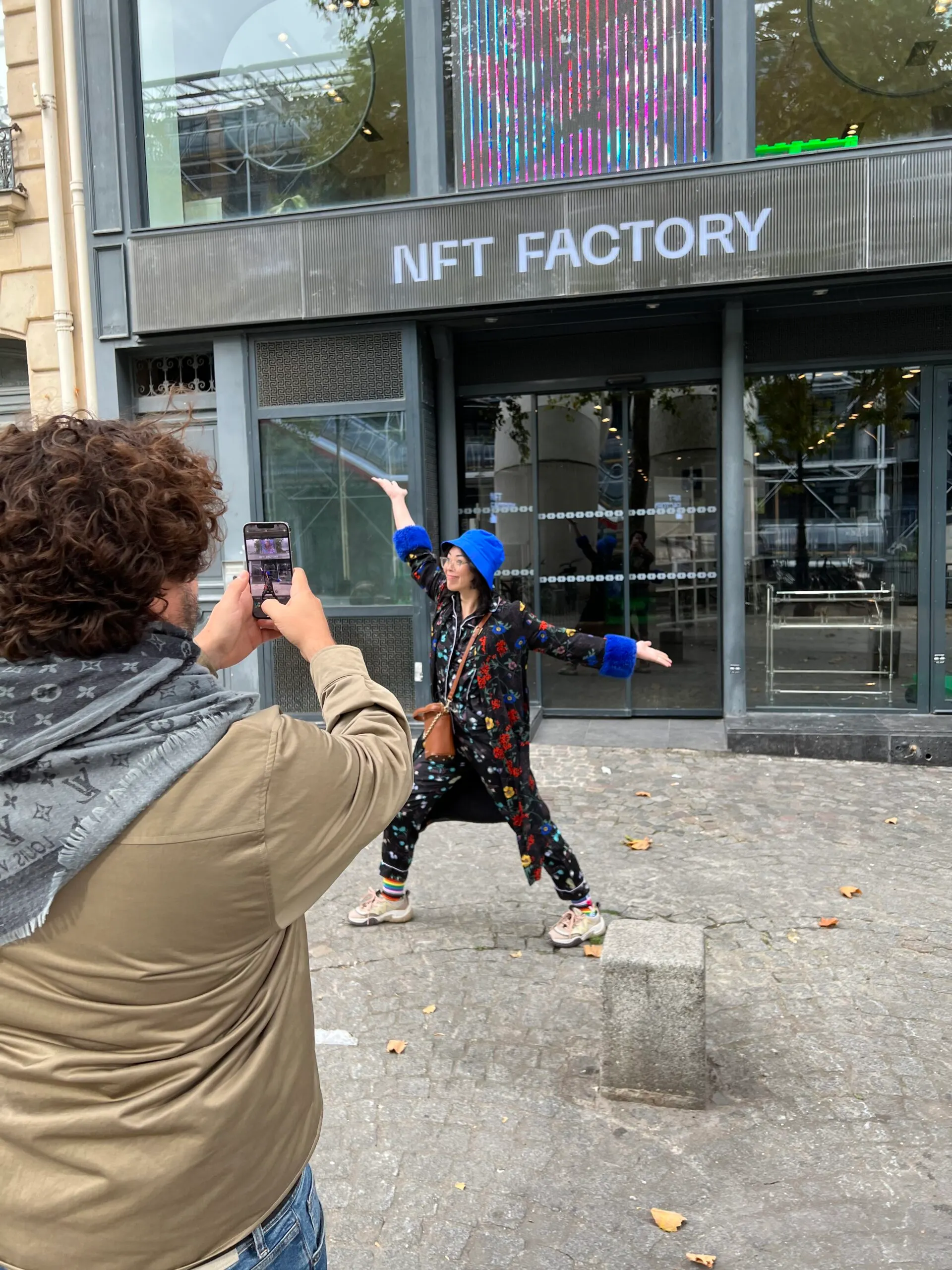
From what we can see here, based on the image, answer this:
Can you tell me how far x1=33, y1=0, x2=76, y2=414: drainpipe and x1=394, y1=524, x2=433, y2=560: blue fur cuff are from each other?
484 cm

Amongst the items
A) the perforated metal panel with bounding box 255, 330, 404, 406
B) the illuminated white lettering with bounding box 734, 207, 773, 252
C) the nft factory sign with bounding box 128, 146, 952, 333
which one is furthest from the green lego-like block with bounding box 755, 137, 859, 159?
the perforated metal panel with bounding box 255, 330, 404, 406

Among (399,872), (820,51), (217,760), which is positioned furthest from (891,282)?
(217,760)

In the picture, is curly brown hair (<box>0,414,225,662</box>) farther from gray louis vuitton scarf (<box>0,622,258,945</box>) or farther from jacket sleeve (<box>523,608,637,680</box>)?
jacket sleeve (<box>523,608,637,680</box>)

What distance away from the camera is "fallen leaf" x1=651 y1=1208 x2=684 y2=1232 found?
2572 mm

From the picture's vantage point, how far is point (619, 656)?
3.91m

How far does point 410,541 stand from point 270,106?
531 cm

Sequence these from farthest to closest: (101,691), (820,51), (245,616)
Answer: (820,51) → (245,616) → (101,691)

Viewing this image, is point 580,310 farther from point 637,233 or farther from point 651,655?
point 651,655

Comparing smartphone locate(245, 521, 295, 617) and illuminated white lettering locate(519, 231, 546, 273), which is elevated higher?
illuminated white lettering locate(519, 231, 546, 273)

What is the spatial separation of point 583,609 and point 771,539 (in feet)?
5.84

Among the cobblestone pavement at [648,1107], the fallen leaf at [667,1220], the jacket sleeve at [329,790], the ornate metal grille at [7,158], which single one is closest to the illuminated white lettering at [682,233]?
the cobblestone pavement at [648,1107]

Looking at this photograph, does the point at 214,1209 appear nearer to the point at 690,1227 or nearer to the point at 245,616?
the point at 245,616

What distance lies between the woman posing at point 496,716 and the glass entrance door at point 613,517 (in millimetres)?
4465

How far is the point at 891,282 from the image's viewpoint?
7.39 meters
